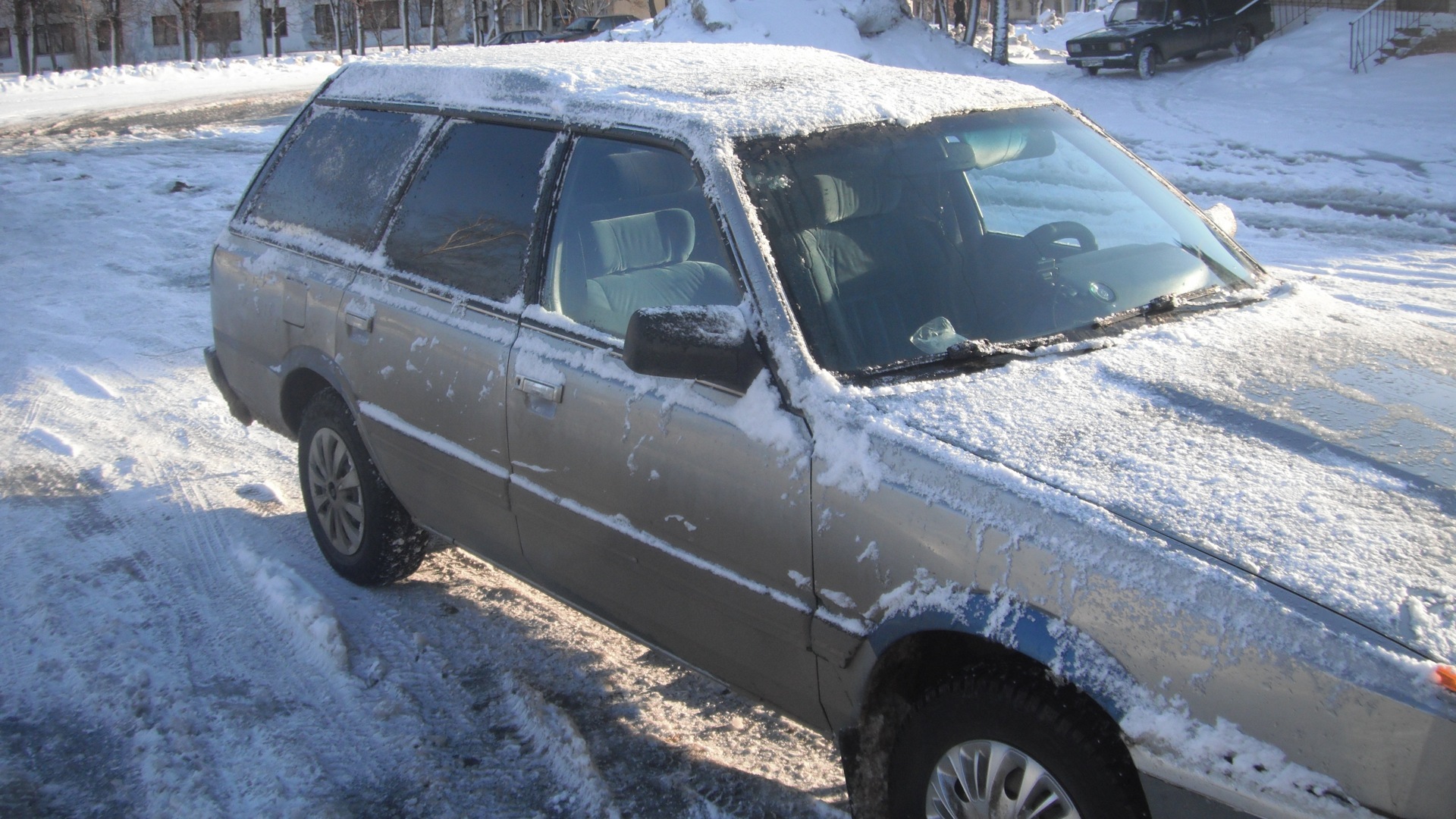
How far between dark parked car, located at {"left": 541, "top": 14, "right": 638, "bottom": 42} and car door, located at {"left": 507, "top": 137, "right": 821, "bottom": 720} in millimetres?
31612

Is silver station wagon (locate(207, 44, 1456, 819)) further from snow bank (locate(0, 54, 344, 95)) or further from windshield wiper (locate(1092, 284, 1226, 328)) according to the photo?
snow bank (locate(0, 54, 344, 95))

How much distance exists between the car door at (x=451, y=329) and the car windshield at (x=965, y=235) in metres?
0.88

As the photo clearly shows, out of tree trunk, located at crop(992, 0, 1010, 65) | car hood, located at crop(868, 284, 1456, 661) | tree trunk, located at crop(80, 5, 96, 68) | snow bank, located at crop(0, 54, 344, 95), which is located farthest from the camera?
tree trunk, located at crop(80, 5, 96, 68)

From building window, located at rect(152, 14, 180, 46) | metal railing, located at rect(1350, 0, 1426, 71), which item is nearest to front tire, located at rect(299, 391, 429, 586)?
metal railing, located at rect(1350, 0, 1426, 71)

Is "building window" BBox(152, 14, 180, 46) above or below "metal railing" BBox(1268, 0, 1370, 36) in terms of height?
above

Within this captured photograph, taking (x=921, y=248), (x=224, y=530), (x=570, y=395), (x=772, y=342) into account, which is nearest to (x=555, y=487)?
(x=570, y=395)

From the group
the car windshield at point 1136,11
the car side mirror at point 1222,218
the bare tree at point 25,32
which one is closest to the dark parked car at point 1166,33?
the car windshield at point 1136,11

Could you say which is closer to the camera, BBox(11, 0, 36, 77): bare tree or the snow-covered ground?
the snow-covered ground

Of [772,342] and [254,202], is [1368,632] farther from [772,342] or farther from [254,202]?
[254,202]

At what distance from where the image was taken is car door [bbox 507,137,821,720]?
8.63 ft

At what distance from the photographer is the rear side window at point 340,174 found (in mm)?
3945

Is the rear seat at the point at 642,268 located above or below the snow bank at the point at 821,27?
below

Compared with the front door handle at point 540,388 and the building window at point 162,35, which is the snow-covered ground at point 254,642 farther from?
the building window at point 162,35

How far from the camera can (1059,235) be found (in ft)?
11.1
